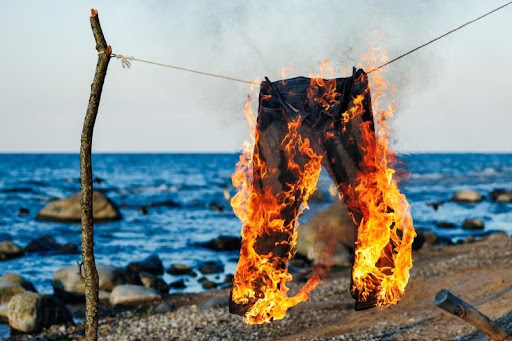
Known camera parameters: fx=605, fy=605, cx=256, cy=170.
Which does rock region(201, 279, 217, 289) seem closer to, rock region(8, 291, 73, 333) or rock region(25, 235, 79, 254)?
rock region(8, 291, 73, 333)

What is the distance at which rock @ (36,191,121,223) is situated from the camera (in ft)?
117

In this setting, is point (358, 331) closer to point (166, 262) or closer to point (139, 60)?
point (139, 60)

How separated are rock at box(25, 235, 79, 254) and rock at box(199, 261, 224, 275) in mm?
6477

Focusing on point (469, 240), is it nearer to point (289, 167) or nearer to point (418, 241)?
point (418, 241)

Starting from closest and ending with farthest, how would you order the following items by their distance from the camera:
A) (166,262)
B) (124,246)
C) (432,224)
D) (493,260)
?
(493,260)
(166,262)
(124,246)
(432,224)

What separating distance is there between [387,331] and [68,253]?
18.0 metres

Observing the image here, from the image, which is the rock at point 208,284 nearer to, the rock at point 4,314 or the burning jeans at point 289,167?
the rock at point 4,314

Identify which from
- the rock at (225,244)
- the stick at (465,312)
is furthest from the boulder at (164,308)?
the rock at (225,244)

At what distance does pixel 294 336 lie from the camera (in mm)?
11766

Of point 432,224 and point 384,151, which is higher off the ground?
point 384,151

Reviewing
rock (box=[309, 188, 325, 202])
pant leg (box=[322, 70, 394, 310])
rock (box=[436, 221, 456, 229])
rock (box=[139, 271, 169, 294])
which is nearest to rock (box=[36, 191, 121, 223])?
rock (box=[139, 271, 169, 294])

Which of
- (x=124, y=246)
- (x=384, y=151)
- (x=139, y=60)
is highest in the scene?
(x=139, y=60)

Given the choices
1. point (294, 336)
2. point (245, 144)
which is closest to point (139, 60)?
point (245, 144)

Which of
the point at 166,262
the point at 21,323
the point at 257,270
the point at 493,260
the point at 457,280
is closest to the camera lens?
the point at 257,270
